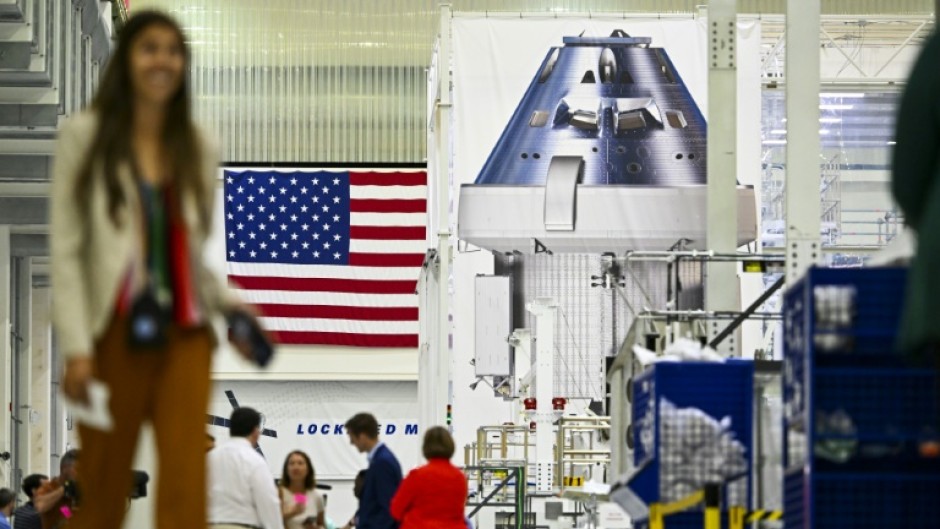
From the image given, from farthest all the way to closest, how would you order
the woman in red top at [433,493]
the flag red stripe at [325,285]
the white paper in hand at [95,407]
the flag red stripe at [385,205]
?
the flag red stripe at [385,205], the flag red stripe at [325,285], the woman in red top at [433,493], the white paper in hand at [95,407]

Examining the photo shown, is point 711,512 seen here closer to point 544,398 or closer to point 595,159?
point 544,398

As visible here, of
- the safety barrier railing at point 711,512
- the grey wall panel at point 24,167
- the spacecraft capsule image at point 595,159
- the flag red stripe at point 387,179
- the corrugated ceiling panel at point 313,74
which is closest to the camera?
the safety barrier railing at point 711,512

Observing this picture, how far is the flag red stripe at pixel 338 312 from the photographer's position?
34.2m

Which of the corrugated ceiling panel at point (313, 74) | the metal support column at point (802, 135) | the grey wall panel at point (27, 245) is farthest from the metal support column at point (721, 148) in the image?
the corrugated ceiling panel at point (313, 74)

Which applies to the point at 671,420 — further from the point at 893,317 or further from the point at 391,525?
the point at 391,525

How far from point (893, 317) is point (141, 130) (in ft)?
8.60

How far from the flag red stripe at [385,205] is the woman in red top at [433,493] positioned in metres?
23.1

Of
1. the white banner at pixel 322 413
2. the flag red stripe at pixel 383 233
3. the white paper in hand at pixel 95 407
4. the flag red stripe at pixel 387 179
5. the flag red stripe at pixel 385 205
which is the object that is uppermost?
the flag red stripe at pixel 387 179

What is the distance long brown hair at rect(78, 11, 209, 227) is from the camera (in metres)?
3.92

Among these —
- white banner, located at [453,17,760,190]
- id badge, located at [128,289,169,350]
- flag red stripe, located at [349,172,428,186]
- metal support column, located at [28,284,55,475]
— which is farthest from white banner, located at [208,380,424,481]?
id badge, located at [128,289,169,350]

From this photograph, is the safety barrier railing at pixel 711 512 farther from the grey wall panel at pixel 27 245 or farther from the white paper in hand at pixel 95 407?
the grey wall panel at pixel 27 245

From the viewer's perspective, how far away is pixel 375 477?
11727 millimetres

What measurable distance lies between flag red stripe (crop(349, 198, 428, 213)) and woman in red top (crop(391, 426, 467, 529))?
23.1m

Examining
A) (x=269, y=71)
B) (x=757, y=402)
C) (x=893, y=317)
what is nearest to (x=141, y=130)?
(x=893, y=317)
